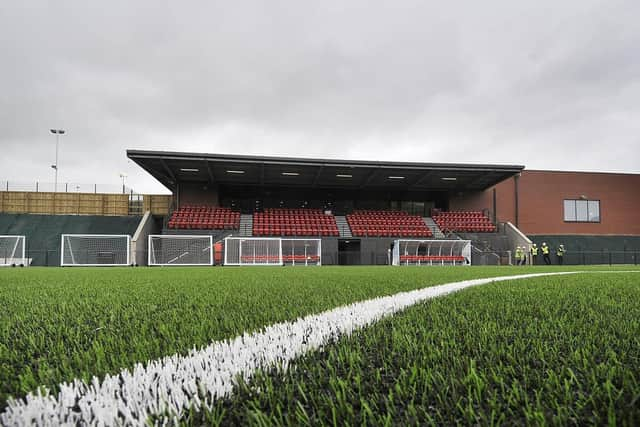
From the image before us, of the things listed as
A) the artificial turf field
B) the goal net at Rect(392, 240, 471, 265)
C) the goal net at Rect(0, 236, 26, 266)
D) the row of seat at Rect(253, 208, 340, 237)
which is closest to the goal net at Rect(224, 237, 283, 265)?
the row of seat at Rect(253, 208, 340, 237)

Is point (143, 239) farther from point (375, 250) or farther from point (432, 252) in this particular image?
point (432, 252)

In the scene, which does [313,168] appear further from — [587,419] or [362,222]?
[587,419]

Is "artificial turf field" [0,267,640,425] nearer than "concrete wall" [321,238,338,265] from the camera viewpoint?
Yes

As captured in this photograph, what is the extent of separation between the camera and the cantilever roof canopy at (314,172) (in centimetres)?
1989

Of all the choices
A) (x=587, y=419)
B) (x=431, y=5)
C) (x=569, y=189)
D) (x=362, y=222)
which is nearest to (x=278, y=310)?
(x=587, y=419)

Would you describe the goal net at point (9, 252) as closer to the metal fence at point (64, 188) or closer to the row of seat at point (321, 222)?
the row of seat at point (321, 222)

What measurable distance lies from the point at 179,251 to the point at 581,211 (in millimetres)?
28553

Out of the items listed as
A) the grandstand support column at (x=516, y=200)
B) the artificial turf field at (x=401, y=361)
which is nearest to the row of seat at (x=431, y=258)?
the grandstand support column at (x=516, y=200)

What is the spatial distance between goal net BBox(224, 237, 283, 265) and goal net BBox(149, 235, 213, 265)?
38.0 inches

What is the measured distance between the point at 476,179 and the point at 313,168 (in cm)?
1116

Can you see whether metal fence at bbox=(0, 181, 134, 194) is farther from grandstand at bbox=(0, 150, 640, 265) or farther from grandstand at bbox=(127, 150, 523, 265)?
grandstand at bbox=(127, 150, 523, 265)

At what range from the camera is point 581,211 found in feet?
89.9

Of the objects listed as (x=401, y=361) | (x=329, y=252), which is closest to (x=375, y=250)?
(x=329, y=252)

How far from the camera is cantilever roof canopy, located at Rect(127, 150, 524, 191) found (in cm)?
1989
